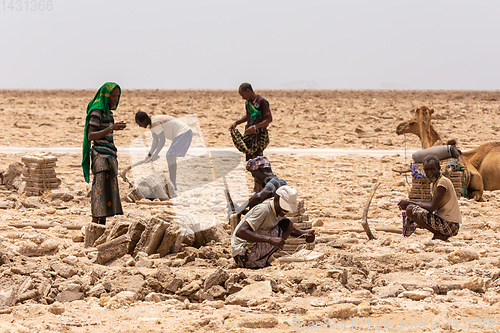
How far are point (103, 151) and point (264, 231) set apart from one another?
2.21 meters

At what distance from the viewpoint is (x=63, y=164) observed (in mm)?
12266

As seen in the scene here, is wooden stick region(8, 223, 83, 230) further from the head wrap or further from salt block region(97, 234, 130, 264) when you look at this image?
the head wrap

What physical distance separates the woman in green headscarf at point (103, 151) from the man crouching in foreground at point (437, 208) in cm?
319

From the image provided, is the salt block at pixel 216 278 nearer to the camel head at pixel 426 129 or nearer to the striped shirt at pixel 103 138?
the striped shirt at pixel 103 138

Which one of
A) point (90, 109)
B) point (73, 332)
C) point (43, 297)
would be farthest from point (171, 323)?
point (90, 109)

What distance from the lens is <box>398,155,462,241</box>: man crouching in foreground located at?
5.57 metres

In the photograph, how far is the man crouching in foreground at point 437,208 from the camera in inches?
219

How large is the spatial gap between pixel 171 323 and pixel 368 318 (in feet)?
4.73

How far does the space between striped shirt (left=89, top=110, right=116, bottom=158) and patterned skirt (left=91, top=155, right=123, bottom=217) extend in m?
0.06

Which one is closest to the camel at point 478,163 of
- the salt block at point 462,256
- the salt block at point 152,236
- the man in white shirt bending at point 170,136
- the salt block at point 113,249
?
the salt block at point 462,256

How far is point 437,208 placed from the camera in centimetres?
569

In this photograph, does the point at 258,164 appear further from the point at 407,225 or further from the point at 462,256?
the point at 462,256

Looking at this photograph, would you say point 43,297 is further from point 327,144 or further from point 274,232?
point 327,144

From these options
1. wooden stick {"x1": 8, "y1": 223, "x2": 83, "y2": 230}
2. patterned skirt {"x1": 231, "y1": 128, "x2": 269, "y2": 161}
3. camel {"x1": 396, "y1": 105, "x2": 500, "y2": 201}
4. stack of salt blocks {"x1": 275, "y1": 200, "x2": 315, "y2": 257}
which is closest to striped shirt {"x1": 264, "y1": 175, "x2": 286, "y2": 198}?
stack of salt blocks {"x1": 275, "y1": 200, "x2": 315, "y2": 257}
